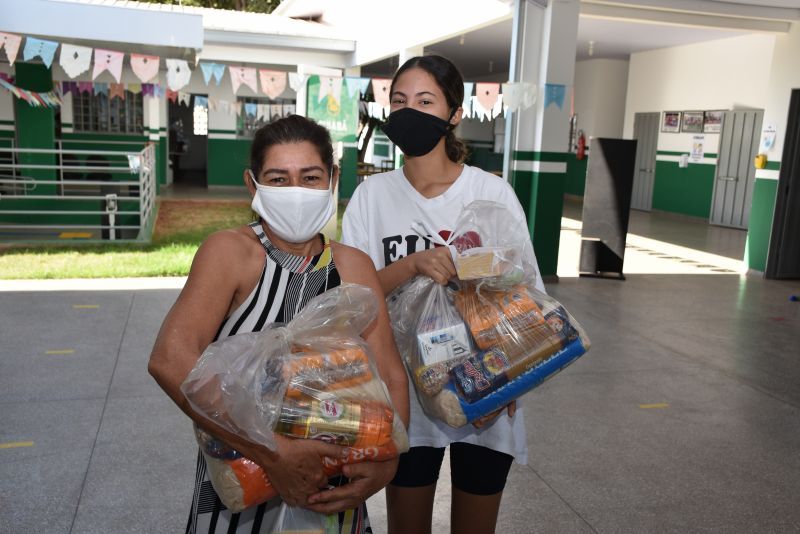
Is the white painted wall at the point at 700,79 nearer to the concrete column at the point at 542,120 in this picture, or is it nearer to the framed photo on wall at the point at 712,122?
the framed photo on wall at the point at 712,122

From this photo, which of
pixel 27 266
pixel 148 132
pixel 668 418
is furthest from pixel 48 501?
pixel 148 132

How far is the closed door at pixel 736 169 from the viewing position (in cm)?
1251

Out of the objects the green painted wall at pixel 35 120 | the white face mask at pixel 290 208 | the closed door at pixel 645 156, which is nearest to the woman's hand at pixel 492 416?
the white face mask at pixel 290 208

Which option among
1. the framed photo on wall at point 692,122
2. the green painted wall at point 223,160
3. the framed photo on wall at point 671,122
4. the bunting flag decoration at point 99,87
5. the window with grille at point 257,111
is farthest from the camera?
the green painted wall at point 223,160

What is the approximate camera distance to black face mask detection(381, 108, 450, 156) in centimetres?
187

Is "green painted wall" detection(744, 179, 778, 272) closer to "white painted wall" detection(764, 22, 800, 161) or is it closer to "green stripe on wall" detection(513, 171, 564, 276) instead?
"white painted wall" detection(764, 22, 800, 161)

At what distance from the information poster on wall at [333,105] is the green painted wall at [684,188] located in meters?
8.42

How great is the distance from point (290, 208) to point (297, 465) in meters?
0.55

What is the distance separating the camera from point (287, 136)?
153 cm

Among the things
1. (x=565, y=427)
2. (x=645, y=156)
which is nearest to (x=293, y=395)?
(x=565, y=427)

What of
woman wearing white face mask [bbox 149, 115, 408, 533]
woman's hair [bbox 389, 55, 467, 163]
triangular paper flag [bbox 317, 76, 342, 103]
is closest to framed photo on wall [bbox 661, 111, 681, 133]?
triangular paper flag [bbox 317, 76, 342, 103]

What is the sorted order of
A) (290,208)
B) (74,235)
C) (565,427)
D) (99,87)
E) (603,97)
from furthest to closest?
(603,97) → (99,87) → (74,235) → (565,427) → (290,208)

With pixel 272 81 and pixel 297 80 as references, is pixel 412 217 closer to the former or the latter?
pixel 297 80

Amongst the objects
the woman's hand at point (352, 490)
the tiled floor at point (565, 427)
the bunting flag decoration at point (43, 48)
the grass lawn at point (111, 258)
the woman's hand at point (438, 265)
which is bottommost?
the tiled floor at point (565, 427)
